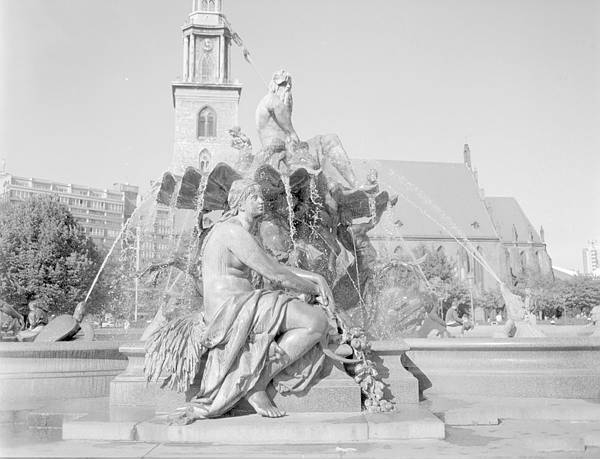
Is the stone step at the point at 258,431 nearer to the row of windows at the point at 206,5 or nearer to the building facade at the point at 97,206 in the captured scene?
the row of windows at the point at 206,5

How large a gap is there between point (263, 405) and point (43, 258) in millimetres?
32974

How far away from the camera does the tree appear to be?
34562mm

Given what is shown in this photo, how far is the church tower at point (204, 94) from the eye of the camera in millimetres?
76750

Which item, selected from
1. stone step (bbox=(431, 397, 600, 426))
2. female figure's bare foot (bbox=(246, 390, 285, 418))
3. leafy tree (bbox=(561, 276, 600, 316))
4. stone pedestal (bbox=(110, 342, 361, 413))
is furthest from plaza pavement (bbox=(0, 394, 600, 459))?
leafy tree (bbox=(561, 276, 600, 316))

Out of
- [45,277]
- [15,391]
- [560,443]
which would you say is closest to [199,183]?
[15,391]

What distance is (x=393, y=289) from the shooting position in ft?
32.7

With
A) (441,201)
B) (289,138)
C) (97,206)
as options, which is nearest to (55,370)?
(289,138)

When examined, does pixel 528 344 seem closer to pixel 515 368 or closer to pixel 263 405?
pixel 515 368

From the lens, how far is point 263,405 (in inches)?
219

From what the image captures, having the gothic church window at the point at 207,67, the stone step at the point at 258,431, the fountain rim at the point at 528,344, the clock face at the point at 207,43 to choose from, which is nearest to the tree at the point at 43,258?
the fountain rim at the point at 528,344

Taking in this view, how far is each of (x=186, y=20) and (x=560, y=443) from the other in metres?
81.3

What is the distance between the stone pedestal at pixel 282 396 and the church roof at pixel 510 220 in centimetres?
8073

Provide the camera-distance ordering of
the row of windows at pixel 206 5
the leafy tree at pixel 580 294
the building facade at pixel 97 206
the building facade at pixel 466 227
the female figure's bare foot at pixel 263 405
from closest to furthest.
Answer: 1. the female figure's bare foot at pixel 263 405
2. the leafy tree at pixel 580 294
3. the building facade at pixel 466 227
4. the row of windows at pixel 206 5
5. the building facade at pixel 97 206

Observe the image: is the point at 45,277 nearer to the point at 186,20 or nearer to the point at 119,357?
the point at 119,357
